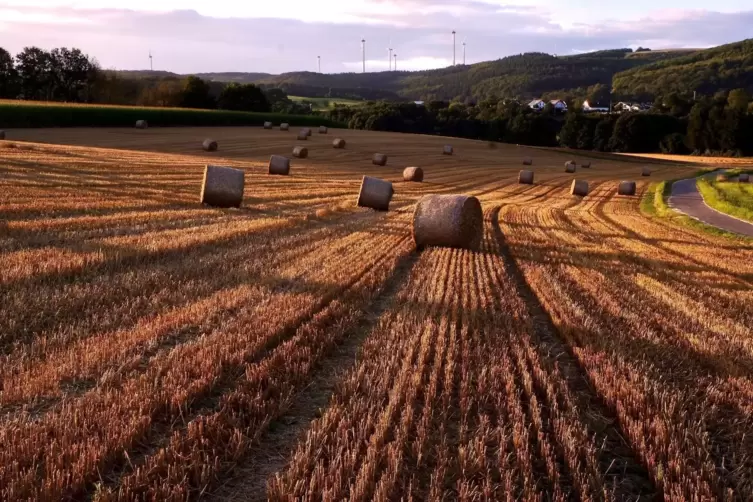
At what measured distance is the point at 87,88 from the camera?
Result: 81.9m

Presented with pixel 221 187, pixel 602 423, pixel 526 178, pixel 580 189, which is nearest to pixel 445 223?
pixel 221 187

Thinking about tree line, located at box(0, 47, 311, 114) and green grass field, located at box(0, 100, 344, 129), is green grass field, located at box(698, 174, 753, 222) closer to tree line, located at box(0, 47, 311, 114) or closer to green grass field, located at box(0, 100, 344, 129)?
green grass field, located at box(0, 100, 344, 129)

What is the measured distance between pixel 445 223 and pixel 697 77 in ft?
570

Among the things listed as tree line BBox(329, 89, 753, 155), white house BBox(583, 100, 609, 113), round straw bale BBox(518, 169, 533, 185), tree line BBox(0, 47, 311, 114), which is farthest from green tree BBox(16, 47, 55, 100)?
white house BBox(583, 100, 609, 113)

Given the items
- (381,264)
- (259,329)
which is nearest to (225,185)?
(381,264)

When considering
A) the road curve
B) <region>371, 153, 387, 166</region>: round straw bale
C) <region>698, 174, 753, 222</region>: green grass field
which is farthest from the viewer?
<region>371, 153, 387, 166</region>: round straw bale

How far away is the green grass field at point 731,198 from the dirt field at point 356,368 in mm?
12388

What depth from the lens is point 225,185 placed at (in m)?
17.0

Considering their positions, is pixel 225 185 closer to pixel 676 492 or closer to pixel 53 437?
pixel 53 437

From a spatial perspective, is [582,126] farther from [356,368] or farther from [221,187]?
[356,368]

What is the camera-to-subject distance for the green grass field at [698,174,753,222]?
23.3 metres

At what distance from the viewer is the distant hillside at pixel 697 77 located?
506 feet

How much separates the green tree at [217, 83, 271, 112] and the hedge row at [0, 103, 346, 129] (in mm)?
9791

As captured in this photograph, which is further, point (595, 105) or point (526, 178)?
point (595, 105)
